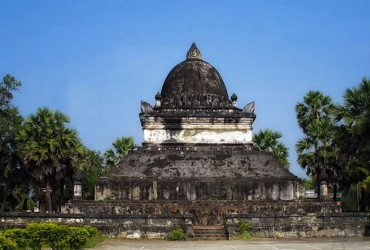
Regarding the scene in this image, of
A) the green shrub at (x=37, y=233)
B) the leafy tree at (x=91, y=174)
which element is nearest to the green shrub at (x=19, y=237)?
the green shrub at (x=37, y=233)

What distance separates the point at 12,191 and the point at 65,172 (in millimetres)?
6975

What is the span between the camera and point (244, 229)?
2330 centimetres

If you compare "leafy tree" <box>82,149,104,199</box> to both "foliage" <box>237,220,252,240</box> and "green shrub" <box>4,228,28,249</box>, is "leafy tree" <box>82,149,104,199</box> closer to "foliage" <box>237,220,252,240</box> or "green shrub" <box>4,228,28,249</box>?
"foliage" <box>237,220,252,240</box>

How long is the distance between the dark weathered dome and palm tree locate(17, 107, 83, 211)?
282 inches

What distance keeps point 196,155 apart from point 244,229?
8.49 m

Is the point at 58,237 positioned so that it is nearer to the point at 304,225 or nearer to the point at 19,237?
the point at 19,237

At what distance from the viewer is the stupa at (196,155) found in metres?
28.5

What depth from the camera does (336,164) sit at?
113 ft

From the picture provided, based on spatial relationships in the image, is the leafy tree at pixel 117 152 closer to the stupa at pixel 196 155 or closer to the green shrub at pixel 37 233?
the stupa at pixel 196 155

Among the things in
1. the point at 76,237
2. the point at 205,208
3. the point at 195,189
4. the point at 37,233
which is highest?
the point at 195,189

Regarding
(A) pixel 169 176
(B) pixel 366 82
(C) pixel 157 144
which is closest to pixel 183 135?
(C) pixel 157 144

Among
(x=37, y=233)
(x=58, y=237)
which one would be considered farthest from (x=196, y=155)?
(x=37, y=233)

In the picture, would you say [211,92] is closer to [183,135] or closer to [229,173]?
[183,135]

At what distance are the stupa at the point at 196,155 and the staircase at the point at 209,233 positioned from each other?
4698mm
